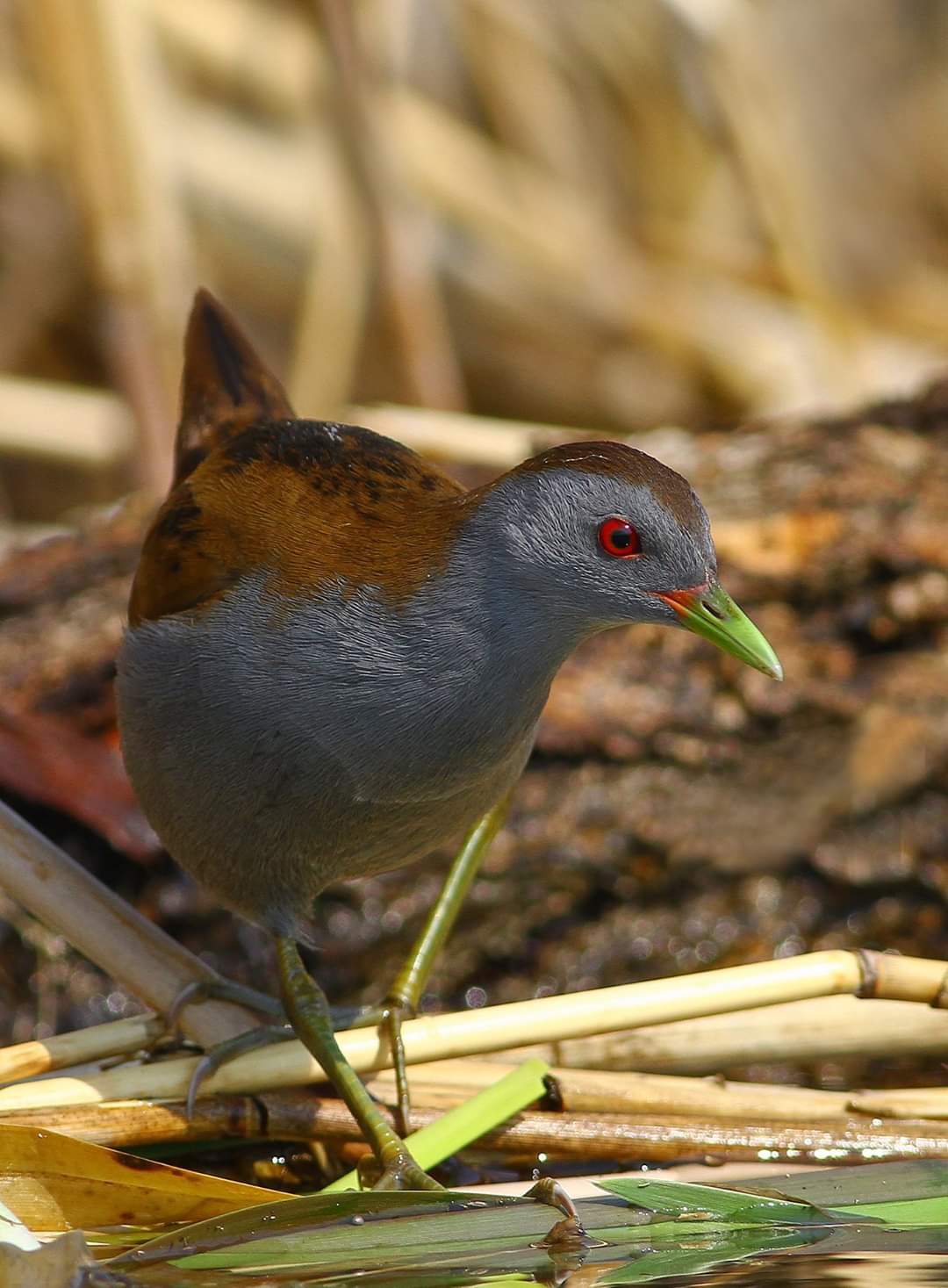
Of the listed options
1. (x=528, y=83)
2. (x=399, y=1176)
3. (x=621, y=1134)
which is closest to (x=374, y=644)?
(x=399, y=1176)

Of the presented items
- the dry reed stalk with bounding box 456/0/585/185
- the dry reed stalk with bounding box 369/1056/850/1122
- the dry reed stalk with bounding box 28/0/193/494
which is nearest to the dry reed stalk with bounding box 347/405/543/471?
the dry reed stalk with bounding box 28/0/193/494

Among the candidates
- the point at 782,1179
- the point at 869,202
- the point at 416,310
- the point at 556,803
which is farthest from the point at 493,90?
the point at 782,1179

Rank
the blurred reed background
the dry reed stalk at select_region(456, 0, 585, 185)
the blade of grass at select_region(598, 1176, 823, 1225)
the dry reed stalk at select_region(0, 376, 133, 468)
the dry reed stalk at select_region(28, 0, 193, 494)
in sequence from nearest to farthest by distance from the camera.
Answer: the blade of grass at select_region(598, 1176, 823, 1225)
the dry reed stalk at select_region(28, 0, 193, 494)
the blurred reed background
the dry reed stalk at select_region(0, 376, 133, 468)
the dry reed stalk at select_region(456, 0, 585, 185)

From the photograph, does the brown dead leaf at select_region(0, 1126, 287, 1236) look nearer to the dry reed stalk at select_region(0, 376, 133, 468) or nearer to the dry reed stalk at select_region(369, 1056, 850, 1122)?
the dry reed stalk at select_region(369, 1056, 850, 1122)

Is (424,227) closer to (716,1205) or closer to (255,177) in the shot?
(255,177)

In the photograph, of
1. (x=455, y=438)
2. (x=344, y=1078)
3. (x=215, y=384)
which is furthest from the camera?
(x=455, y=438)

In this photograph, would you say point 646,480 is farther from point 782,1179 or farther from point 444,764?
point 782,1179
